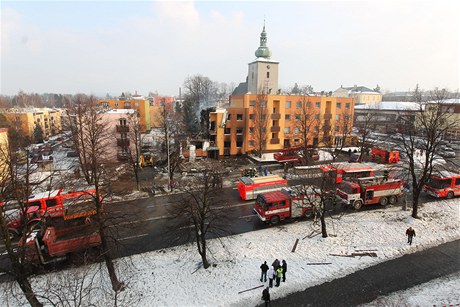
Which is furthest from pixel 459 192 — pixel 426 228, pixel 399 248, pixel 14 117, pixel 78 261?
pixel 14 117

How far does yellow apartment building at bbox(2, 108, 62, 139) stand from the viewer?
2415 inches

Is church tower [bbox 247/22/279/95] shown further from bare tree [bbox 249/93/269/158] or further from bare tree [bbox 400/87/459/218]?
bare tree [bbox 400/87/459/218]

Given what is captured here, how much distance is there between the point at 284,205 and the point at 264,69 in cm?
5891

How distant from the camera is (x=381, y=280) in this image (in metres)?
15.4

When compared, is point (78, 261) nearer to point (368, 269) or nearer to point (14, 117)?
point (368, 269)

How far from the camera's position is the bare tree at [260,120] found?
46531mm

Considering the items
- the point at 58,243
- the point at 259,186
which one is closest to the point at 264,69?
the point at 259,186

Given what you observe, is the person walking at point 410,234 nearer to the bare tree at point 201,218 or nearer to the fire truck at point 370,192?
the fire truck at point 370,192

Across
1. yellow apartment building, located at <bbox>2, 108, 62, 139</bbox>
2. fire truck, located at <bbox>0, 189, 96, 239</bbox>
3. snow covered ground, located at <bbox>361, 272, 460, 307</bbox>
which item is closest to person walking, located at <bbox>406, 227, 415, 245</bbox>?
snow covered ground, located at <bbox>361, 272, 460, 307</bbox>

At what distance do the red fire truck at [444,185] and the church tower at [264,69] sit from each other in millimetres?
50050

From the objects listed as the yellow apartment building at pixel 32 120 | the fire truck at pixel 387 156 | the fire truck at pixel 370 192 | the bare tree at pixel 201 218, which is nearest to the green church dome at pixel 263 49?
the fire truck at pixel 387 156

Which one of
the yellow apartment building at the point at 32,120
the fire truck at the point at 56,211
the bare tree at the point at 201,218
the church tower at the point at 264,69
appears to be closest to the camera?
the bare tree at the point at 201,218

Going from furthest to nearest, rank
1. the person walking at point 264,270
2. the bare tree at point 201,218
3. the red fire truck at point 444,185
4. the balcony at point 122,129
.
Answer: the balcony at point 122,129
the red fire truck at point 444,185
the bare tree at point 201,218
the person walking at point 264,270

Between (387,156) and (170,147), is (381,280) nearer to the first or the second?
(387,156)
